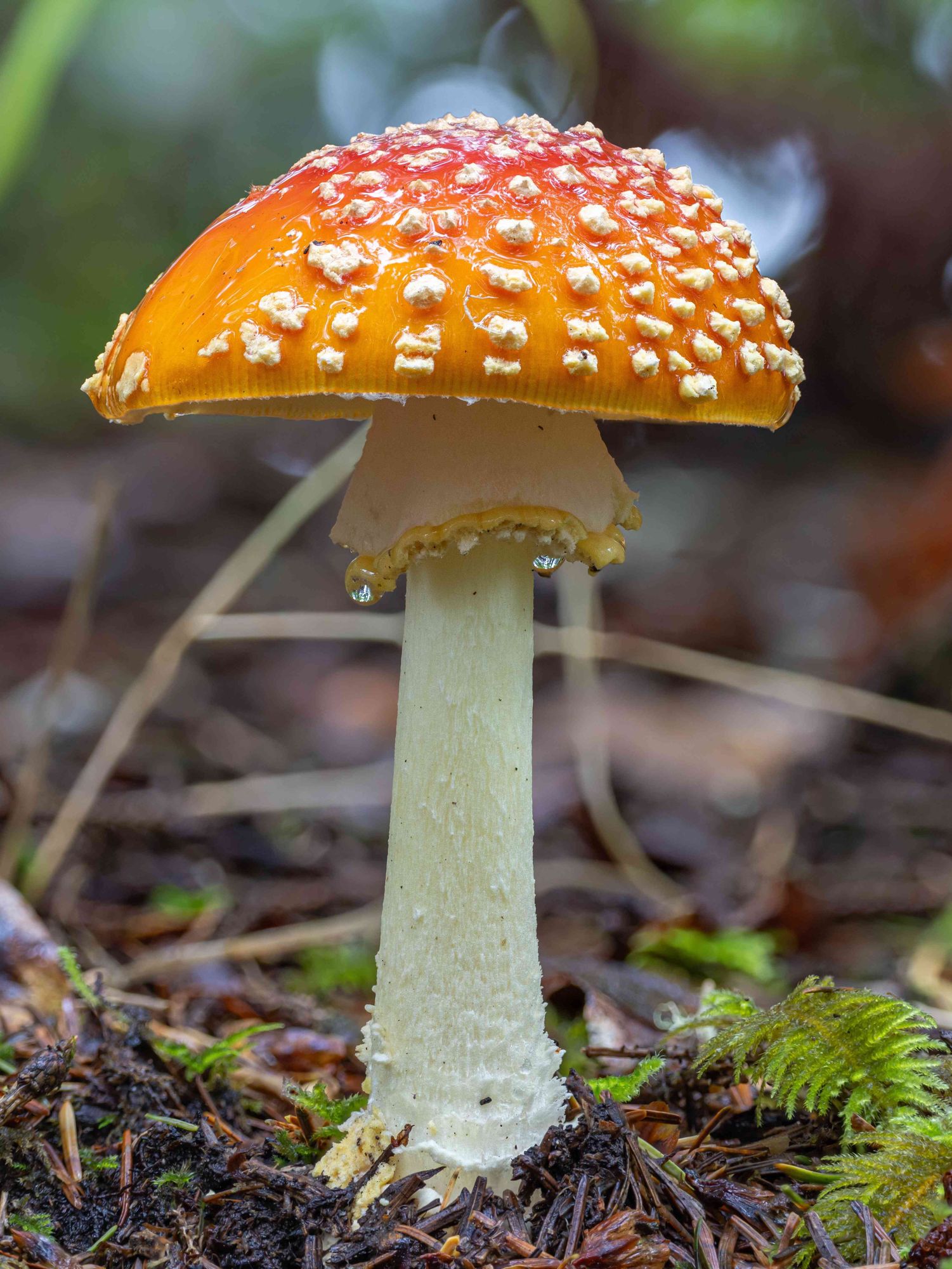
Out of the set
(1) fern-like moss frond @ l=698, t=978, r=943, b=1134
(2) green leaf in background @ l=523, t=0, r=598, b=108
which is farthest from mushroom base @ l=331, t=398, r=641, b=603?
(2) green leaf in background @ l=523, t=0, r=598, b=108

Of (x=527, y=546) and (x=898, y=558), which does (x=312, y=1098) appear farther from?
(x=898, y=558)

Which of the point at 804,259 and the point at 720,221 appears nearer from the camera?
the point at 720,221

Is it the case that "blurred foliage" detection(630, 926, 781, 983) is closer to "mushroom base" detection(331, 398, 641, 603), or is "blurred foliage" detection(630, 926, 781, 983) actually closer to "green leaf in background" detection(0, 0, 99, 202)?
"mushroom base" detection(331, 398, 641, 603)

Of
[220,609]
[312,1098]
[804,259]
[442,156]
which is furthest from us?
[804,259]

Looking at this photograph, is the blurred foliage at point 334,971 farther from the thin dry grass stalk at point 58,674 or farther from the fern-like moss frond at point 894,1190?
the fern-like moss frond at point 894,1190

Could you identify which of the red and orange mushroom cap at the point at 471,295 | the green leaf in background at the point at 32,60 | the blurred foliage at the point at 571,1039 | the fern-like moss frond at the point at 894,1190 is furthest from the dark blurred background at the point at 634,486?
the red and orange mushroom cap at the point at 471,295

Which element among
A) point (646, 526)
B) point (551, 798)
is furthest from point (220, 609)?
point (646, 526)

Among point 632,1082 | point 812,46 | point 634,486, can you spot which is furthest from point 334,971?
point 634,486

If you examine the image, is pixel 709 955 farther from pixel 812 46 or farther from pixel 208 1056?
pixel 812 46
